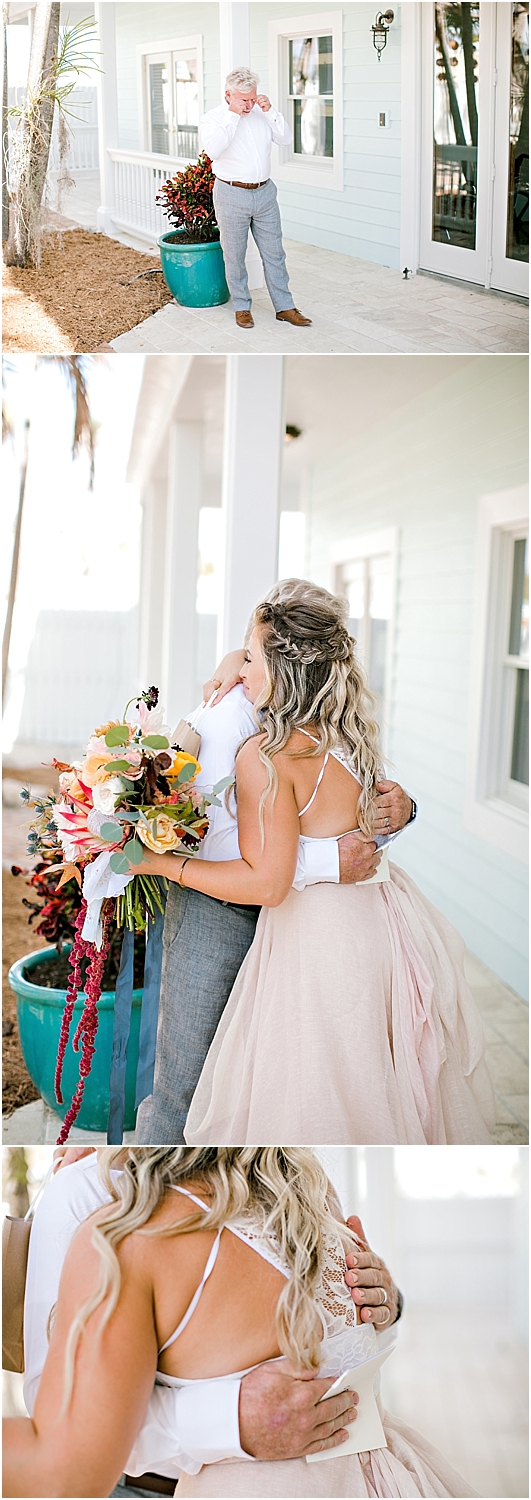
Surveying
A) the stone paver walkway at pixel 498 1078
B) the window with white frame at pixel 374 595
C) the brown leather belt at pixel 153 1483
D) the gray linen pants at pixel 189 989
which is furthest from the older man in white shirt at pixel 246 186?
the window with white frame at pixel 374 595

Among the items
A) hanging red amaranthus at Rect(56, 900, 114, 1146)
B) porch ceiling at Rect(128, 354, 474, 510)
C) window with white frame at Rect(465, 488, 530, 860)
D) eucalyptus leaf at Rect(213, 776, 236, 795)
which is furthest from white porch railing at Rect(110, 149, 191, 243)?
window with white frame at Rect(465, 488, 530, 860)

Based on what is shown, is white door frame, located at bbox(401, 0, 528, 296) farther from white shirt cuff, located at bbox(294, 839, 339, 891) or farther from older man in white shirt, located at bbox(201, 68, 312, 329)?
white shirt cuff, located at bbox(294, 839, 339, 891)

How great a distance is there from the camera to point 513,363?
9.54 ft

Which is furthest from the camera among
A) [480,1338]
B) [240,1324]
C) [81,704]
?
[81,704]

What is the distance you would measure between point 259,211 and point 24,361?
1.78ft

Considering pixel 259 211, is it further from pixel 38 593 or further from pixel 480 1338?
pixel 38 593

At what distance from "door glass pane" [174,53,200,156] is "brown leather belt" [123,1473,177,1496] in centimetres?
226

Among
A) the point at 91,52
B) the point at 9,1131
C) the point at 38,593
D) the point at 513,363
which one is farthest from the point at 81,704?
the point at 91,52

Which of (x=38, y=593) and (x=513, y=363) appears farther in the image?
(x=38, y=593)

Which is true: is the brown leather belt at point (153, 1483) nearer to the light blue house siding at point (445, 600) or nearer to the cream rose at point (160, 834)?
the cream rose at point (160, 834)

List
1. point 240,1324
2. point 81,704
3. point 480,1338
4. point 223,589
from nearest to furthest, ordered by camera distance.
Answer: point 240,1324, point 480,1338, point 223,589, point 81,704

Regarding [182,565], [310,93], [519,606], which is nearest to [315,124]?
[310,93]

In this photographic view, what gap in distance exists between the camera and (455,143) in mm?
1822

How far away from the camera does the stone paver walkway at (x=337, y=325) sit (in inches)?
71.6
